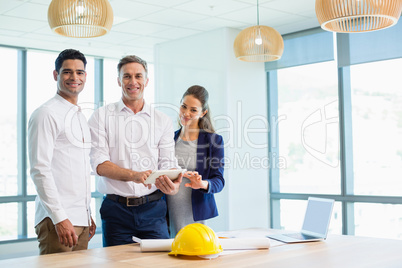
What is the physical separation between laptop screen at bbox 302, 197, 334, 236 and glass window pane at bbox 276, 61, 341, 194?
3126 millimetres

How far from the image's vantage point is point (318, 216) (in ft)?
9.58

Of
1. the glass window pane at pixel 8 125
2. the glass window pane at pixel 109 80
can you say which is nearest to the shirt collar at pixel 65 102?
the glass window pane at pixel 8 125

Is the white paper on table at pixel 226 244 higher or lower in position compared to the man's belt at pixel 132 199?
lower

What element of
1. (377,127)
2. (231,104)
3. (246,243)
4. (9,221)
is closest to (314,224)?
(246,243)

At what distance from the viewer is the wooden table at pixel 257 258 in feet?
7.16

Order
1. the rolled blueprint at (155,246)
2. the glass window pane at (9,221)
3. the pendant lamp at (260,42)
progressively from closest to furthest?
1. the rolled blueprint at (155,246)
2. the pendant lamp at (260,42)
3. the glass window pane at (9,221)

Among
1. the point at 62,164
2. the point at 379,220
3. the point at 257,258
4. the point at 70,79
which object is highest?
the point at 70,79

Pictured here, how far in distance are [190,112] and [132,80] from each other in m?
0.58

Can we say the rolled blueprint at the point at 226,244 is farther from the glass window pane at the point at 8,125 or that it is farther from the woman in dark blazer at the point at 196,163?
the glass window pane at the point at 8,125

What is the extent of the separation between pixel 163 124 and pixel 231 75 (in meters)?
2.97

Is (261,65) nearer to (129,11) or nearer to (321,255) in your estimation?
(129,11)

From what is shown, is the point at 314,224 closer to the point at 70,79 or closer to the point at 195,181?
the point at 195,181

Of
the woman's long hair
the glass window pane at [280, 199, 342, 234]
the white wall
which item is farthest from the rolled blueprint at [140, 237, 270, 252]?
the glass window pane at [280, 199, 342, 234]

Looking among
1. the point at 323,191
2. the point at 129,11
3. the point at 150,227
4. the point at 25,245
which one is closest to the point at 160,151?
the point at 150,227
